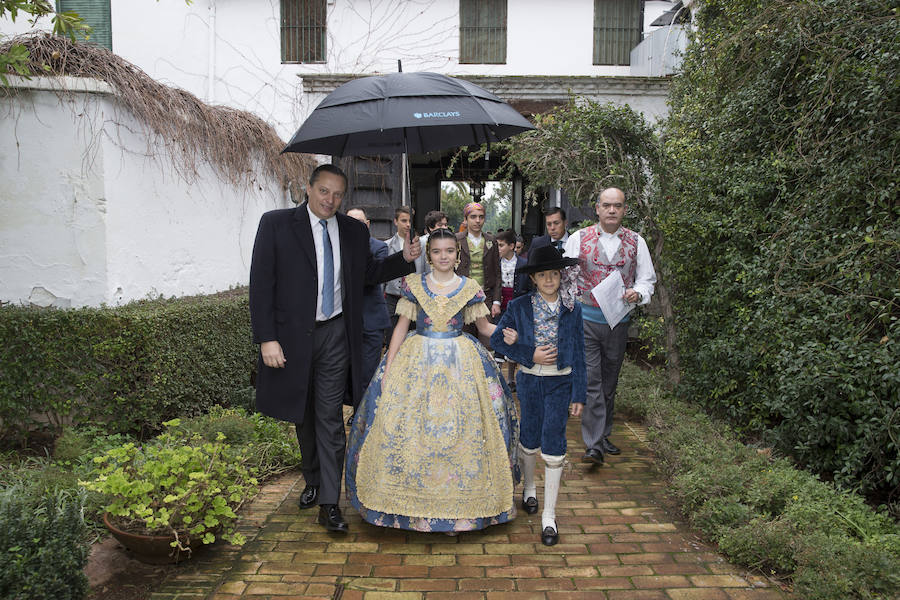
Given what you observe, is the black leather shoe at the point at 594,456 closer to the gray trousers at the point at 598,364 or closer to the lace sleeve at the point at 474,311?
the gray trousers at the point at 598,364

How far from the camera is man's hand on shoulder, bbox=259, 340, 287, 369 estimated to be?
3.55 meters

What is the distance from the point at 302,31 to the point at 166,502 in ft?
30.3

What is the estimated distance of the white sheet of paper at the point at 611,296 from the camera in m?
4.62

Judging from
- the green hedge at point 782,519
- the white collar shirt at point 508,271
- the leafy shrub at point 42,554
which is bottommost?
the green hedge at point 782,519

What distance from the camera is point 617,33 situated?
10.8m

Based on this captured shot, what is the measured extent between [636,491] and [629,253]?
1.77 m

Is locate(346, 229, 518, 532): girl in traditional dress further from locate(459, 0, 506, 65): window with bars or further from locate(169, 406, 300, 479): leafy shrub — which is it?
locate(459, 0, 506, 65): window with bars

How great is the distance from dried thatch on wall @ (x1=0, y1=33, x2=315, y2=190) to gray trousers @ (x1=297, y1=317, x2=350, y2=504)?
3.08 m

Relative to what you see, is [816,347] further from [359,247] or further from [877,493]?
[359,247]

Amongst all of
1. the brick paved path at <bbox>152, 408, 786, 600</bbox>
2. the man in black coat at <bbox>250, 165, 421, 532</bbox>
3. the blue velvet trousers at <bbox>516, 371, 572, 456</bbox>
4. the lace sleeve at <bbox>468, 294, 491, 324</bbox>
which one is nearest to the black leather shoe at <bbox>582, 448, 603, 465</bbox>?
the brick paved path at <bbox>152, 408, 786, 600</bbox>

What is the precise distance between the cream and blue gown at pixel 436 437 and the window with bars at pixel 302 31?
8.09 meters

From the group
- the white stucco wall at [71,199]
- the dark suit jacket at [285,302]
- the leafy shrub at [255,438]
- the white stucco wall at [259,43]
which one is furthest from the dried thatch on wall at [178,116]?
the leafy shrub at [255,438]

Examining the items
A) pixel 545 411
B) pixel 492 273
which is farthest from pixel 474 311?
pixel 492 273

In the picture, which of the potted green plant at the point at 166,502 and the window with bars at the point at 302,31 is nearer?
the potted green plant at the point at 166,502
